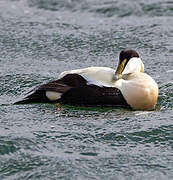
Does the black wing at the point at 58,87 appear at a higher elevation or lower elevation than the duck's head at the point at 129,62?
lower

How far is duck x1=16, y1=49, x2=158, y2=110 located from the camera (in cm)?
589

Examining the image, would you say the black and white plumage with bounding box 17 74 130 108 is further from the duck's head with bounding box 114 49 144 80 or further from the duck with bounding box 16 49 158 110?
the duck's head with bounding box 114 49 144 80

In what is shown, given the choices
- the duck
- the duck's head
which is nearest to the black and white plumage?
the duck

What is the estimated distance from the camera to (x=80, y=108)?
6062mm

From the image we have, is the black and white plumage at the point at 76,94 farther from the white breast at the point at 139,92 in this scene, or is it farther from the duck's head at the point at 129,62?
the duck's head at the point at 129,62

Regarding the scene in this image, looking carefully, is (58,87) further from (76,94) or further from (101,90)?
(101,90)

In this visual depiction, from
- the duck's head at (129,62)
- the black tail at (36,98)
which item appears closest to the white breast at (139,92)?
the duck's head at (129,62)

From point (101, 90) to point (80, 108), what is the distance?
31 centimetres

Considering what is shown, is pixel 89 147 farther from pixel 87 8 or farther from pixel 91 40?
pixel 87 8

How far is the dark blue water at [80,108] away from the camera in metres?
4.72

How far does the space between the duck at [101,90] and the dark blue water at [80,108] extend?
83 mm

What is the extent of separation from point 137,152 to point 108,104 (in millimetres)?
1085

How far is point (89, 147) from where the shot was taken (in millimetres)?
5055

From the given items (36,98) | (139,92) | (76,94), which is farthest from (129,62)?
(36,98)
